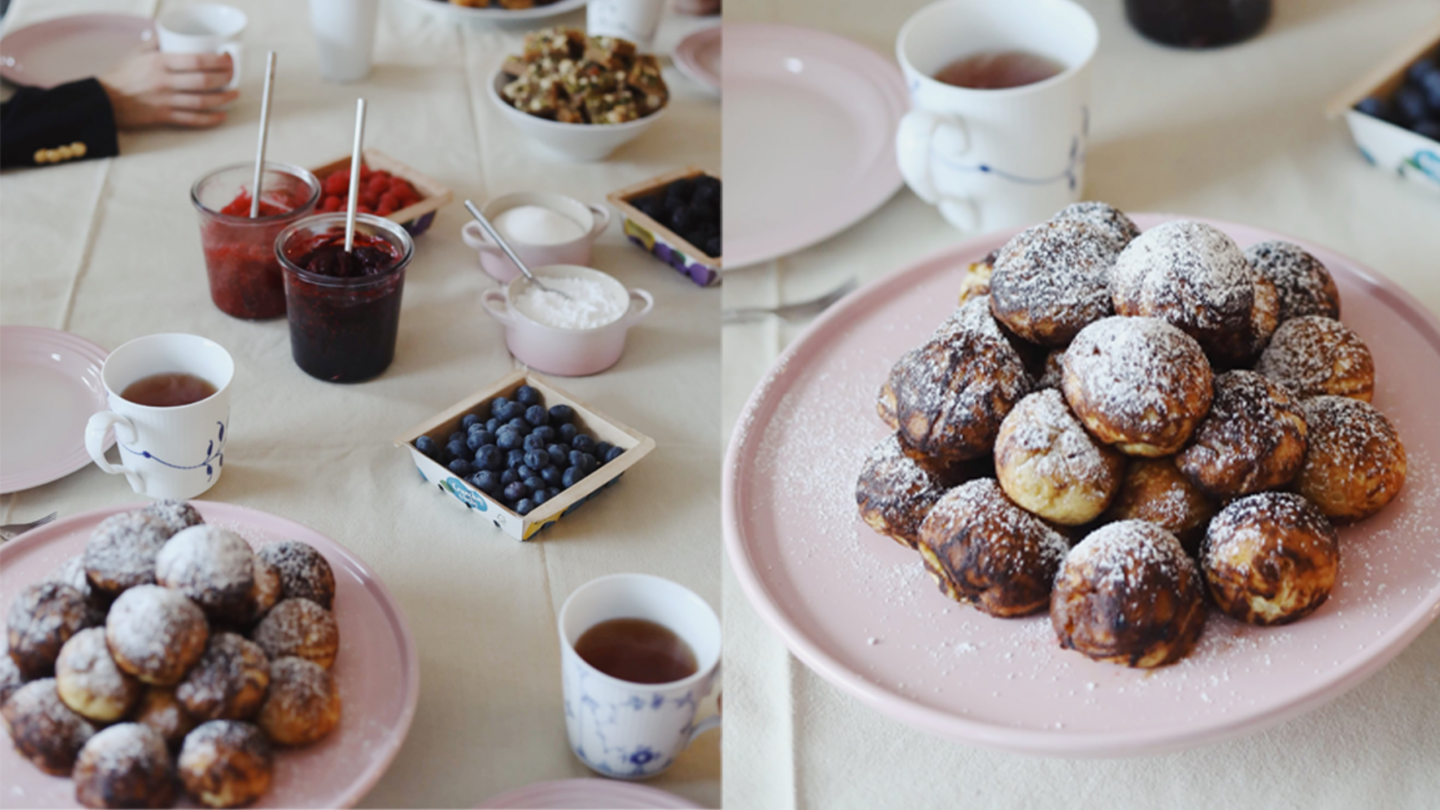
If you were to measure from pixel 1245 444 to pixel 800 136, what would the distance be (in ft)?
2.56

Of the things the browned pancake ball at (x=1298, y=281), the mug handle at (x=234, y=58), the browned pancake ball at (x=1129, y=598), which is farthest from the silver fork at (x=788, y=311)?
the mug handle at (x=234, y=58)

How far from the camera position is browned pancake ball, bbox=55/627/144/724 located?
2.06 ft

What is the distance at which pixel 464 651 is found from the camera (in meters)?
0.82

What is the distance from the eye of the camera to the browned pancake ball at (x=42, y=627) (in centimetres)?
65

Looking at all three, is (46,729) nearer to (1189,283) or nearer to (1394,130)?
(1189,283)

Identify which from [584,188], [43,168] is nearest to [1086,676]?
[584,188]

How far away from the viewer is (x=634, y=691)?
68 cm

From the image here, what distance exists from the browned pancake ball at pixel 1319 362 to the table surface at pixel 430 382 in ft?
1.40

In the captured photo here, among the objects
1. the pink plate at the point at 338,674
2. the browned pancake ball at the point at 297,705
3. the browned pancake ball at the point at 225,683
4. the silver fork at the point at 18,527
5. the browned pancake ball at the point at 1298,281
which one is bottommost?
the silver fork at the point at 18,527

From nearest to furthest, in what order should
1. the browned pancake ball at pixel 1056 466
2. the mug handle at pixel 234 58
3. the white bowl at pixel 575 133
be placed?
1. the browned pancake ball at pixel 1056 466
2. the white bowl at pixel 575 133
3. the mug handle at pixel 234 58

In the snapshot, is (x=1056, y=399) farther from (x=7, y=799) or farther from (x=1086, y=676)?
(x=7, y=799)

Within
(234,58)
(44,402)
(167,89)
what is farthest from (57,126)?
(44,402)

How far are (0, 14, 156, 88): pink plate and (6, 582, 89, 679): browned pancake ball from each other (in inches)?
39.8

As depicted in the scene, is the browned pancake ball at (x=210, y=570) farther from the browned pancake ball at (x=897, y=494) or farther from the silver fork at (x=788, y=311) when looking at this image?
the silver fork at (x=788, y=311)
